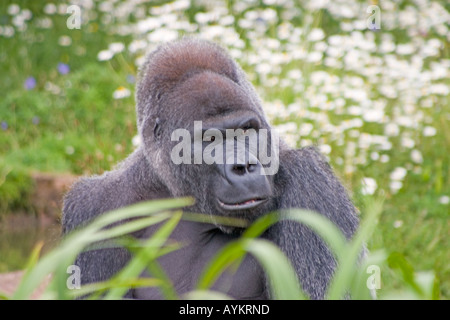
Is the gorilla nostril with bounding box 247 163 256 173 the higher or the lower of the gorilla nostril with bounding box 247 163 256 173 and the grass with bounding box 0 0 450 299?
the higher

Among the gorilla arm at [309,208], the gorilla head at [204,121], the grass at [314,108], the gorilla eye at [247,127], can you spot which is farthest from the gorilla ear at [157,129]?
the grass at [314,108]

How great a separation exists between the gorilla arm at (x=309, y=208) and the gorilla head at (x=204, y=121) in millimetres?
124

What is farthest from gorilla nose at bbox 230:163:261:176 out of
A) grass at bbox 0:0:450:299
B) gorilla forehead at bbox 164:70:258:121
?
grass at bbox 0:0:450:299

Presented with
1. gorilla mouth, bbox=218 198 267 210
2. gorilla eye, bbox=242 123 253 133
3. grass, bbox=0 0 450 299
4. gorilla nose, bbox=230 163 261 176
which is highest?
gorilla eye, bbox=242 123 253 133

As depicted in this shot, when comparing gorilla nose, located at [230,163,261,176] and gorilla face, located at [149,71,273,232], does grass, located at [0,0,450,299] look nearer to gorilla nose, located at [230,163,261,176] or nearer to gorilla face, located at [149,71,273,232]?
gorilla face, located at [149,71,273,232]

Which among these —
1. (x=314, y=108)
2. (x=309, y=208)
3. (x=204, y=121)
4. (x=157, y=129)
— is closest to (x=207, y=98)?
(x=204, y=121)

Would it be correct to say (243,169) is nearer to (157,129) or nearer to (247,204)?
(247,204)

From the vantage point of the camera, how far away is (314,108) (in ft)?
19.6

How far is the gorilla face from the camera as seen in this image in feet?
8.73

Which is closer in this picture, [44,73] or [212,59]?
[212,59]

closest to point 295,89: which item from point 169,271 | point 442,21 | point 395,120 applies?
point 395,120

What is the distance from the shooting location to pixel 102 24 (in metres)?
9.71
